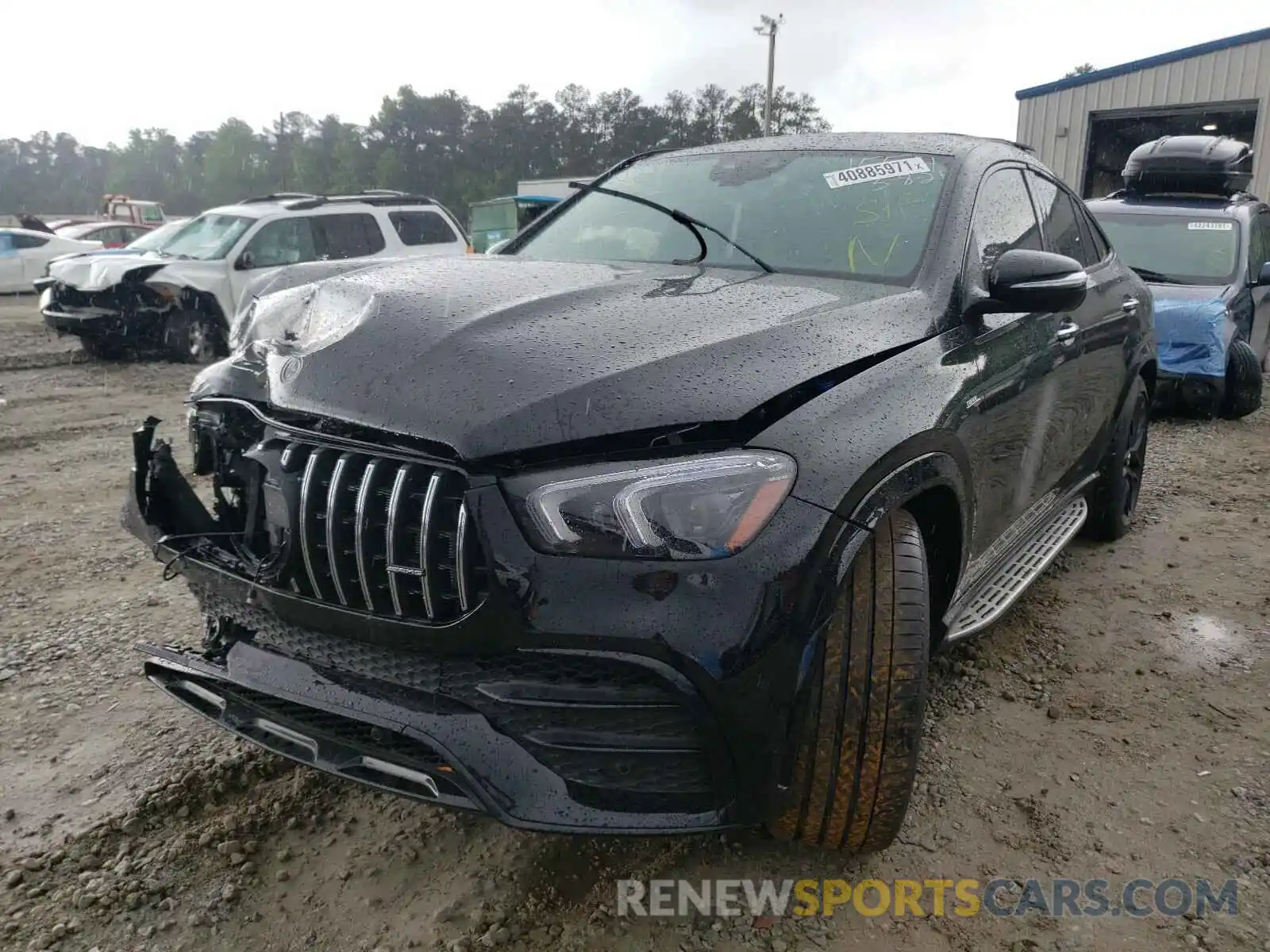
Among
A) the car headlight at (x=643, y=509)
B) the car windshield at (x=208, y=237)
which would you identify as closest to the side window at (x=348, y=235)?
the car windshield at (x=208, y=237)

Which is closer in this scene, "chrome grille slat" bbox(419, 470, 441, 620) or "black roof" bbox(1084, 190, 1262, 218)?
"chrome grille slat" bbox(419, 470, 441, 620)

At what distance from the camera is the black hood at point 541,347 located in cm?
172

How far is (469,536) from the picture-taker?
1671 millimetres

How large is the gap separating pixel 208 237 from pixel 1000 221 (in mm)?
9538

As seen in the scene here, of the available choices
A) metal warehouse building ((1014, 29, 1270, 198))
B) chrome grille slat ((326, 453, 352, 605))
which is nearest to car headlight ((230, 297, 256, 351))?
Result: chrome grille slat ((326, 453, 352, 605))

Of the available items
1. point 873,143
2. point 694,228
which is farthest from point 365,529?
point 873,143

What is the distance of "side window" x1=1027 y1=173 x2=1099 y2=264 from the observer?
344cm

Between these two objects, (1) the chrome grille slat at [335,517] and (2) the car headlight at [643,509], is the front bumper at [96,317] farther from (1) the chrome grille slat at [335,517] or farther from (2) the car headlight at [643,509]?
(2) the car headlight at [643,509]

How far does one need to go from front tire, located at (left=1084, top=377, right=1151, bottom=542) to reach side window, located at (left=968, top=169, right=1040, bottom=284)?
1.15m

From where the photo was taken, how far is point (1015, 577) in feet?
9.48

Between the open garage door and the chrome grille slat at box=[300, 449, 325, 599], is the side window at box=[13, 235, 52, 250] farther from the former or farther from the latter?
the chrome grille slat at box=[300, 449, 325, 599]

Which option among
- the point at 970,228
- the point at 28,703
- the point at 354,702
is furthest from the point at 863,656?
the point at 28,703

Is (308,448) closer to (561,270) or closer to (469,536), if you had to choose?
(469,536)

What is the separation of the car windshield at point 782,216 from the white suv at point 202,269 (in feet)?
22.6
